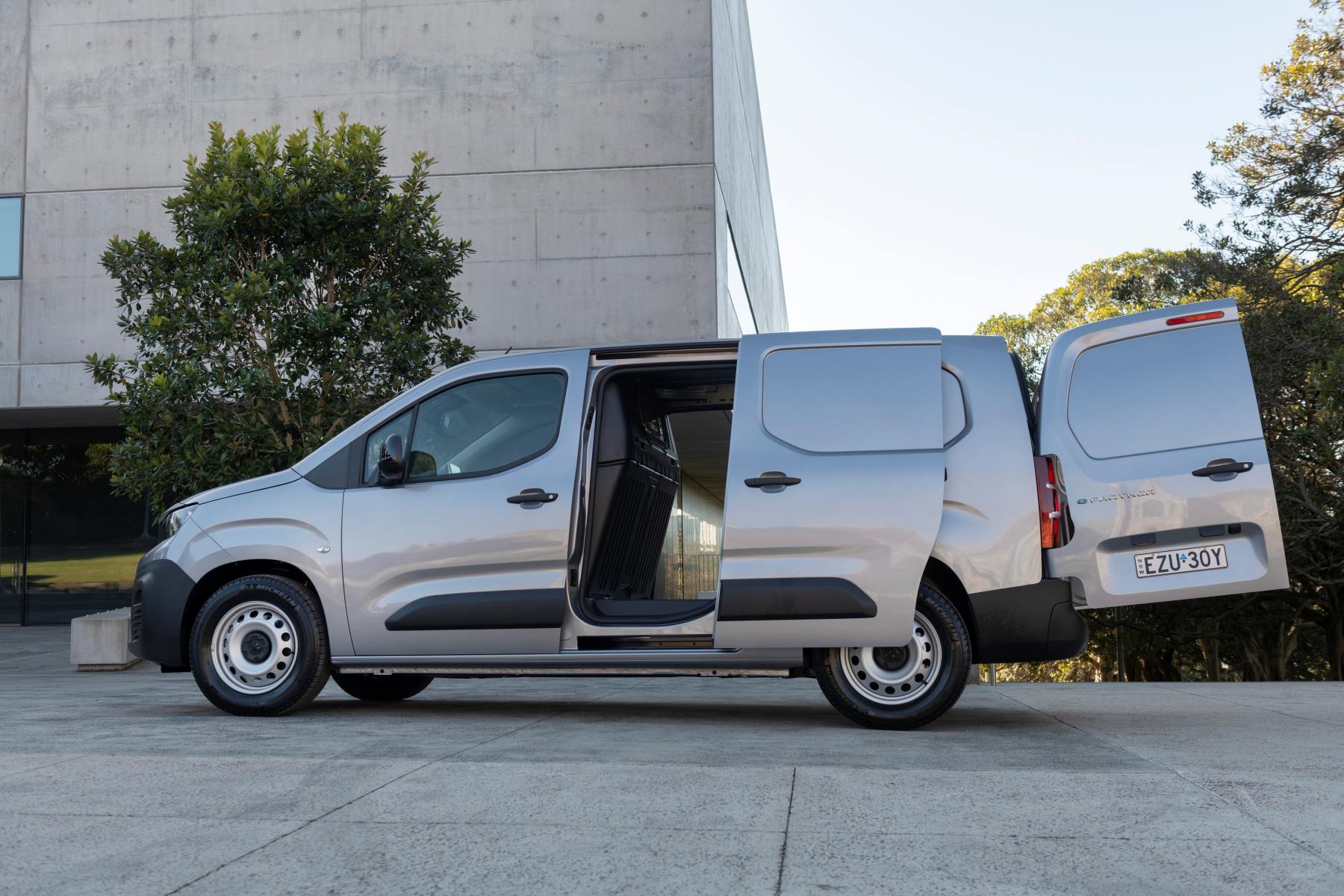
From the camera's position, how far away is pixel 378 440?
6402mm

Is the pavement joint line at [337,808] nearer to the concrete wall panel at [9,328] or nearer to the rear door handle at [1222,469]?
the rear door handle at [1222,469]

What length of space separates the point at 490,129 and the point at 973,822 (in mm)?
14918

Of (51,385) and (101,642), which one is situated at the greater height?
(51,385)

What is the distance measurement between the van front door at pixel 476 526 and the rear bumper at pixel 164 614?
987 millimetres

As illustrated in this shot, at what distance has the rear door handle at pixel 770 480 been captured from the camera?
5602mm

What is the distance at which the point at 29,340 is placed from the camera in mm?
17391

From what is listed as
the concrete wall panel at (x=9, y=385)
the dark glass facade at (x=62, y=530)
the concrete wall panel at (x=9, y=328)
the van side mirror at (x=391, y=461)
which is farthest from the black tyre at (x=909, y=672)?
the dark glass facade at (x=62, y=530)

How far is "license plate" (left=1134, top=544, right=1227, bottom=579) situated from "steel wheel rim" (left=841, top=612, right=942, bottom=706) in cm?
101

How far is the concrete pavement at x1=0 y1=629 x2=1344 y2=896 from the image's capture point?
2.91m

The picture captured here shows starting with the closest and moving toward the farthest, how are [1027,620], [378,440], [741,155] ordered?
1. [1027,620]
2. [378,440]
3. [741,155]

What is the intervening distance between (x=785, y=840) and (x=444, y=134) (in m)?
15.2

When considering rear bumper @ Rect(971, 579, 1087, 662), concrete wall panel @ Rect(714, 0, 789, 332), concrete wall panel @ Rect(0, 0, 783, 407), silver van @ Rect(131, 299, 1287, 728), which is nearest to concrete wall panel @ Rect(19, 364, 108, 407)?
concrete wall panel @ Rect(0, 0, 783, 407)

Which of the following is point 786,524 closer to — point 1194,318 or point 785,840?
point 1194,318

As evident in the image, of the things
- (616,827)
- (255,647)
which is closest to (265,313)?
(255,647)
